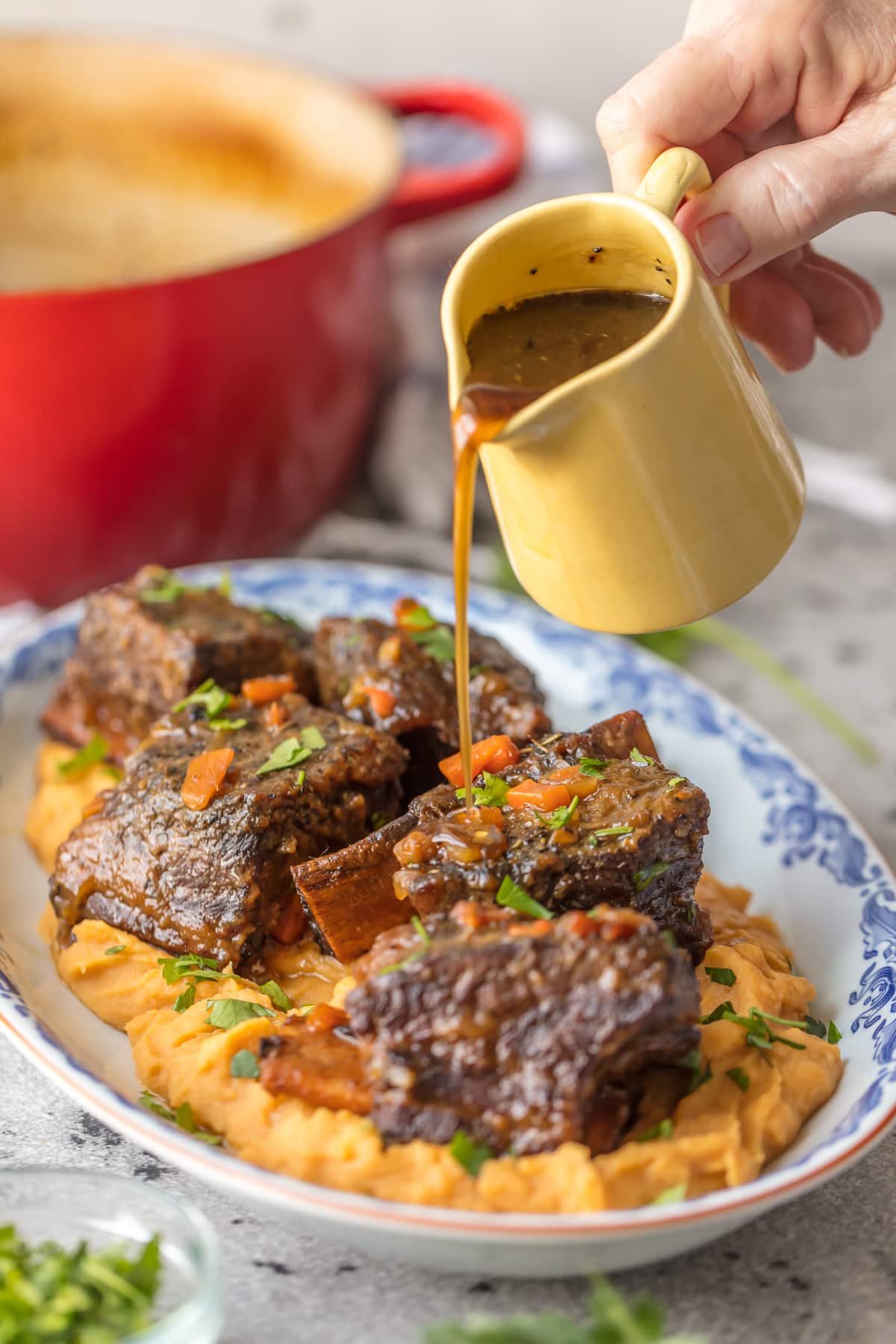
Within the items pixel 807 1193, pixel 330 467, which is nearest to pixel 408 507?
pixel 330 467

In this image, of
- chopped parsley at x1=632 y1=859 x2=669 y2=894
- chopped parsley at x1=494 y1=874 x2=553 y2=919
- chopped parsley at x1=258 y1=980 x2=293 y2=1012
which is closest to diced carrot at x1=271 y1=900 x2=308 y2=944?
chopped parsley at x1=258 y1=980 x2=293 y2=1012

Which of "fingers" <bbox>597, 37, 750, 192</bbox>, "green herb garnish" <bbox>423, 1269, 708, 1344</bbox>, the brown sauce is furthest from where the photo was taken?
"fingers" <bbox>597, 37, 750, 192</bbox>

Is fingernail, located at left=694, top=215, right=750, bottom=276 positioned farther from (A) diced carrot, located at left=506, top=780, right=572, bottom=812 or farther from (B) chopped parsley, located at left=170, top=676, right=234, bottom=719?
(B) chopped parsley, located at left=170, top=676, right=234, bottom=719

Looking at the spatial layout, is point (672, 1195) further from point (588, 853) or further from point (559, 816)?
point (559, 816)

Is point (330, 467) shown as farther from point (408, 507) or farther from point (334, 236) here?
point (334, 236)

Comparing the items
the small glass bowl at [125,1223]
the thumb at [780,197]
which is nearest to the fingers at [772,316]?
the thumb at [780,197]

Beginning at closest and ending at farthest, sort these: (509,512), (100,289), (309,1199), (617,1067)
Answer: (309,1199)
(617,1067)
(509,512)
(100,289)
